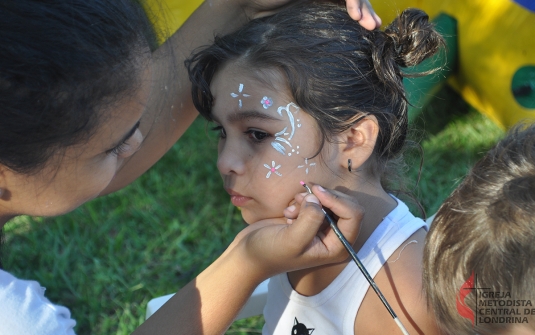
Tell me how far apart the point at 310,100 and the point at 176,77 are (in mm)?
Result: 491

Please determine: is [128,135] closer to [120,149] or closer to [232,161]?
[120,149]

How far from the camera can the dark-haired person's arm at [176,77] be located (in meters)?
1.65

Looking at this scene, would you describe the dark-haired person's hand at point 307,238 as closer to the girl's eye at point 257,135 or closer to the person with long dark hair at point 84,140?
the person with long dark hair at point 84,140

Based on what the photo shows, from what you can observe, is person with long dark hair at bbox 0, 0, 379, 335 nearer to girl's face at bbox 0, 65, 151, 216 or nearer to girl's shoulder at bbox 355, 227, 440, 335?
girl's face at bbox 0, 65, 151, 216

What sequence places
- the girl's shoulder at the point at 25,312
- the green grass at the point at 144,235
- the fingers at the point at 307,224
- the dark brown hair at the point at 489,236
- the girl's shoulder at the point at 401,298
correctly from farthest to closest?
the green grass at the point at 144,235 → the girl's shoulder at the point at 401,298 → the fingers at the point at 307,224 → the girl's shoulder at the point at 25,312 → the dark brown hair at the point at 489,236

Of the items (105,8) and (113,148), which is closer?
(105,8)

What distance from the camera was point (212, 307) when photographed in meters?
1.33

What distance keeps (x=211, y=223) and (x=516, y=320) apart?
1688mm

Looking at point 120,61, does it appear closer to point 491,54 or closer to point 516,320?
point 516,320

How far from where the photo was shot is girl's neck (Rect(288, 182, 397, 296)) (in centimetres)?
143

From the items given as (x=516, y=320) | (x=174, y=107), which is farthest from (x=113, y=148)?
(x=516, y=320)

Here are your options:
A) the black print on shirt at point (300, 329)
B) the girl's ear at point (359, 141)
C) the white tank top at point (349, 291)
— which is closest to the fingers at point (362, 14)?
the girl's ear at point (359, 141)

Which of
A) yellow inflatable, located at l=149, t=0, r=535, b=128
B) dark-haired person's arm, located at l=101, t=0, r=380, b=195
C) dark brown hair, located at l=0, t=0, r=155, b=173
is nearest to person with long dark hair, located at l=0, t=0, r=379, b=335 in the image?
dark brown hair, located at l=0, t=0, r=155, b=173

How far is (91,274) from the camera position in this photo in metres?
2.22
